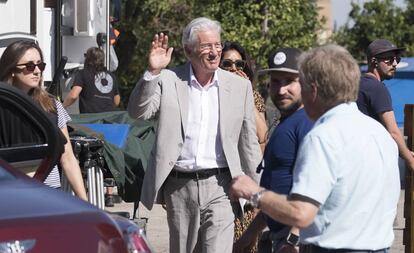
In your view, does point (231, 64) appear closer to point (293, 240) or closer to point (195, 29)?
point (195, 29)

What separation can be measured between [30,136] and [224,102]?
4.58ft

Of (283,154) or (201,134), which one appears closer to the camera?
(283,154)

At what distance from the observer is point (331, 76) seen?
4723 millimetres

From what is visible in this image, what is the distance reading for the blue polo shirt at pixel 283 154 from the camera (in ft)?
19.0

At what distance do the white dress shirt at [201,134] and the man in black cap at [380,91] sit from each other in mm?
2128

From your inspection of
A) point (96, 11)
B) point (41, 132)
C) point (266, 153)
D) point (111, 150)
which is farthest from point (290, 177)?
point (96, 11)

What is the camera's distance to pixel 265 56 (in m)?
24.0

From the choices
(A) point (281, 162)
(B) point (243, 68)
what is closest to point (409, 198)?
(B) point (243, 68)

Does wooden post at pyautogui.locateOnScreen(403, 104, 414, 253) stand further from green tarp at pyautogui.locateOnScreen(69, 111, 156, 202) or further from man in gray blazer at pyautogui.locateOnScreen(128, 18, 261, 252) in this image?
man in gray blazer at pyautogui.locateOnScreen(128, 18, 261, 252)

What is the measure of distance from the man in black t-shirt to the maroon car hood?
333 inches

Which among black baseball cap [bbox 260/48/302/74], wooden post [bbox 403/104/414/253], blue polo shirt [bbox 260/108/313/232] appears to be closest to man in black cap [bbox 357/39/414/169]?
wooden post [bbox 403/104/414/253]

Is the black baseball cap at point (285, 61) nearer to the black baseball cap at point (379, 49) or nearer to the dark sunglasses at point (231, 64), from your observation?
the dark sunglasses at point (231, 64)

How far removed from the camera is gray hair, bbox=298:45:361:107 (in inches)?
186

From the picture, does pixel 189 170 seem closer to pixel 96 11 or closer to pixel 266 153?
pixel 266 153
